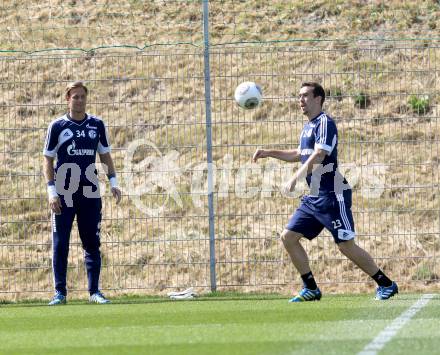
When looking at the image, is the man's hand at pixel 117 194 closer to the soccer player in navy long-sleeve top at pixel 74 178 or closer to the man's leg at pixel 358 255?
the soccer player in navy long-sleeve top at pixel 74 178

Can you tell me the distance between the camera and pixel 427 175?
48.5ft

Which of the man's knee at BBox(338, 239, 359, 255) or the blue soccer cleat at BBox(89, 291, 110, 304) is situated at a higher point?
the man's knee at BBox(338, 239, 359, 255)

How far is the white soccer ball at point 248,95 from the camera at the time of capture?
38.1ft

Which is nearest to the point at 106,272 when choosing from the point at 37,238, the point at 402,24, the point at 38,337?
the point at 37,238

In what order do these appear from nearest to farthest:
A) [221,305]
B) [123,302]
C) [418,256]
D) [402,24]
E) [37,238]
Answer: [221,305] → [123,302] → [418,256] → [37,238] → [402,24]

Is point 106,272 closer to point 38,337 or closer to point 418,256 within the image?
point 418,256

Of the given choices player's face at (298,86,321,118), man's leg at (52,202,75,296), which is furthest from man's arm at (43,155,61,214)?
player's face at (298,86,321,118)

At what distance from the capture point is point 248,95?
11.6m

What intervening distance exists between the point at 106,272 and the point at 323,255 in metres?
2.92

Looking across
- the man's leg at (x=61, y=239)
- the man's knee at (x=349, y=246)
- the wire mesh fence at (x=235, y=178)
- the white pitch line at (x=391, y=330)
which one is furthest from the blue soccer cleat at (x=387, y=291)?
the man's leg at (x=61, y=239)

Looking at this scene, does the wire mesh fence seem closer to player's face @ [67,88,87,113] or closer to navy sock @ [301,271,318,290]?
player's face @ [67,88,87,113]

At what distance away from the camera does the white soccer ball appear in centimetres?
1162

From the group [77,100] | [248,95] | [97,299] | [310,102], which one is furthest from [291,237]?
[77,100]

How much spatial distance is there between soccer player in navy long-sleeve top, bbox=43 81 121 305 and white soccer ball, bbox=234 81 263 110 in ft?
5.07
